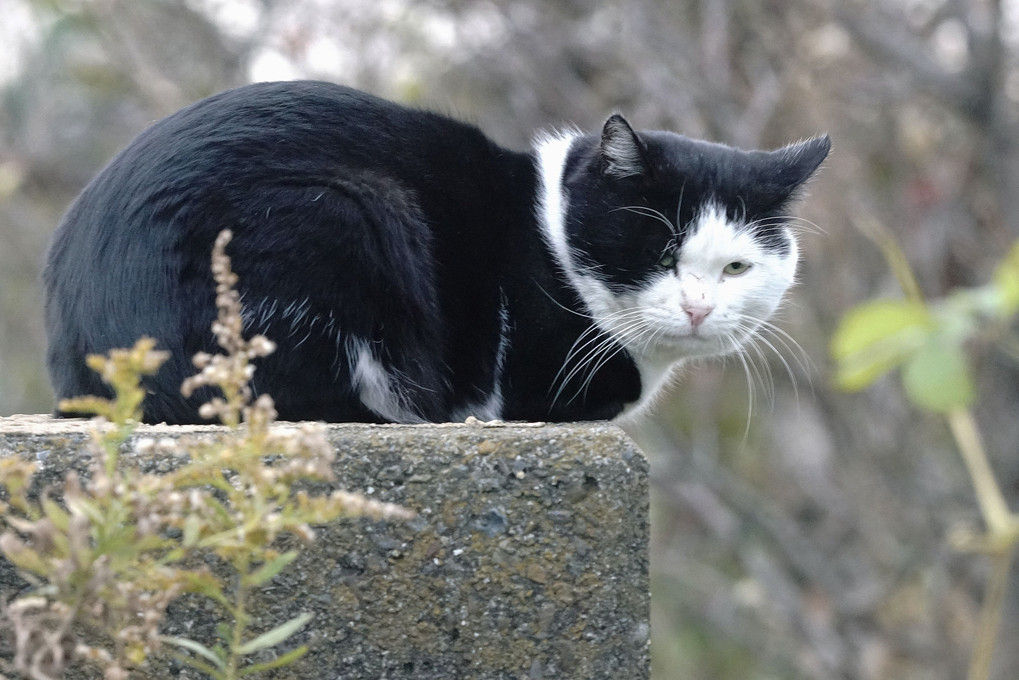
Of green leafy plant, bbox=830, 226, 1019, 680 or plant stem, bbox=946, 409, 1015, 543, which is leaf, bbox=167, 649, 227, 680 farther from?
plant stem, bbox=946, 409, 1015, 543

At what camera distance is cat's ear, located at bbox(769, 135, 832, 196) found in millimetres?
2289

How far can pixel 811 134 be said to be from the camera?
4.11 m

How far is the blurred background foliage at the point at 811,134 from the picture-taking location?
12.9 feet

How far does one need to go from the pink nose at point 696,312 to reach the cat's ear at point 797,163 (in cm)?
37

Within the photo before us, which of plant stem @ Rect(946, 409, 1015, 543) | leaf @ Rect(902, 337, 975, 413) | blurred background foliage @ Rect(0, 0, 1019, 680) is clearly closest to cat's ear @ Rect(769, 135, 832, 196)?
plant stem @ Rect(946, 409, 1015, 543)

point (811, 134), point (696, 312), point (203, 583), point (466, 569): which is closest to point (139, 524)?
point (203, 583)

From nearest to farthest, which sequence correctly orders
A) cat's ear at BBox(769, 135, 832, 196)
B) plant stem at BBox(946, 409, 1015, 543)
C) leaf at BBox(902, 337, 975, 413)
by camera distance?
leaf at BBox(902, 337, 975, 413)
plant stem at BBox(946, 409, 1015, 543)
cat's ear at BBox(769, 135, 832, 196)

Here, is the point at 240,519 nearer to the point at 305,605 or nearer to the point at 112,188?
the point at 305,605

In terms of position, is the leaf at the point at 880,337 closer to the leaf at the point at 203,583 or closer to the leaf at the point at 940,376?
the leaf at the point at 940,376

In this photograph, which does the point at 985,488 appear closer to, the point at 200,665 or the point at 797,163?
the point at 797,163

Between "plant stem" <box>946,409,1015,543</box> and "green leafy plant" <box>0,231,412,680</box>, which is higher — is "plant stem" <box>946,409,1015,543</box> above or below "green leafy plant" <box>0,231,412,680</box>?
above

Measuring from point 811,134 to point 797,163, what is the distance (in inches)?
75.3

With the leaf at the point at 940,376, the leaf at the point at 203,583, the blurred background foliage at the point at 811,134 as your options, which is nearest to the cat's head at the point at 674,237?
the leaf at the point at 940,376

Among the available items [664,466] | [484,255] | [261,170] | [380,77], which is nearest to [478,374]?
[484,255]
